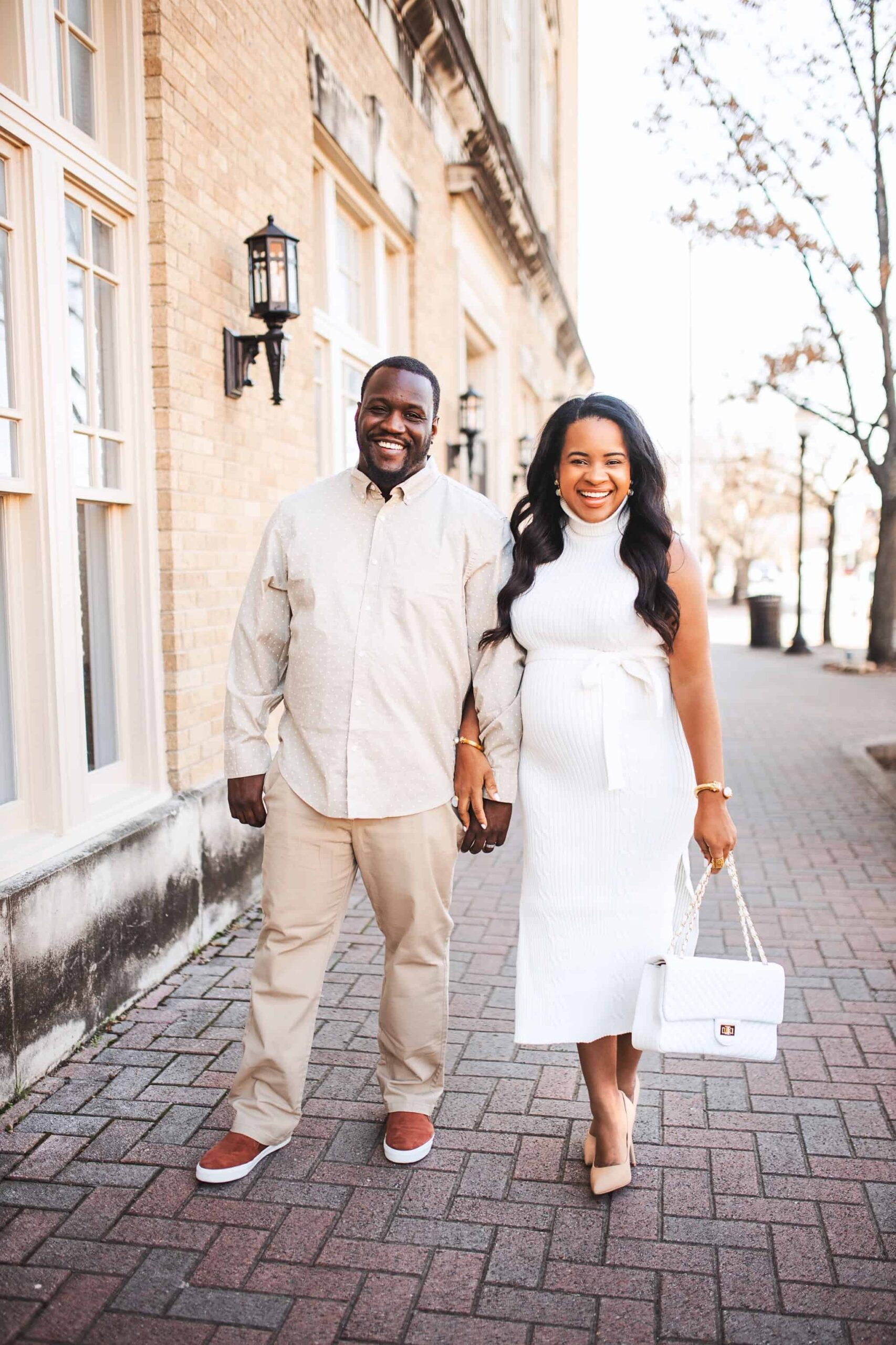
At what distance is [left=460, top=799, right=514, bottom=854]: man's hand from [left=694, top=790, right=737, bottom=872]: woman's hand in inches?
19.2

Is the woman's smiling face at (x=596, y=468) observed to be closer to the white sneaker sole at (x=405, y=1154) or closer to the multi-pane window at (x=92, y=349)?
the white sneaker sole at (x=405, y=1154)

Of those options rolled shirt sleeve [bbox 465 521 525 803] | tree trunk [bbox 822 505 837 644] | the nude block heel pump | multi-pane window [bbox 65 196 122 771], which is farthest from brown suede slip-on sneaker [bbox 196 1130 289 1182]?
tree trunk [bbox 822 505 837 644]

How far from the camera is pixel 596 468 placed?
279 cm

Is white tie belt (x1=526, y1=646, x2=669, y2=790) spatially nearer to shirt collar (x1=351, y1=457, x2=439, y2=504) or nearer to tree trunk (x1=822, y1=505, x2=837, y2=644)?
shirt collar (x1=351, y1=457, x2=439, y2=504)

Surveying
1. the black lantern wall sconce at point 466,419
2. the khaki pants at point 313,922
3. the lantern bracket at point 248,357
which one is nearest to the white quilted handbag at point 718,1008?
the khaki pants at point 313,922

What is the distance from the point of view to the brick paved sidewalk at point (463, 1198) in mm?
2406

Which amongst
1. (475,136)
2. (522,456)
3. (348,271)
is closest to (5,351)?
(348,271)

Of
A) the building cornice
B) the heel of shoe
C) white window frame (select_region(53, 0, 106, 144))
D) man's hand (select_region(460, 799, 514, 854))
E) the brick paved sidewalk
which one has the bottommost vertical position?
the brick paved sidewalk

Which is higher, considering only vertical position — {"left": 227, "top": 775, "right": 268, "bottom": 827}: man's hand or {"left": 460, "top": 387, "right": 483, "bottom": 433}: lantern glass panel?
{"left": 460, "top": 387, "right": 483, "bottom": 433}: lantern glass panel

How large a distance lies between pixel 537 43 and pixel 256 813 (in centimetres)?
1511

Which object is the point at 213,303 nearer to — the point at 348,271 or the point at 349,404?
the point at 349,404

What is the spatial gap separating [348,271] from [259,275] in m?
2.62

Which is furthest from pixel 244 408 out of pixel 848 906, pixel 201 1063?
pixel 848 906

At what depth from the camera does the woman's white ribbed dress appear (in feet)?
9.21
